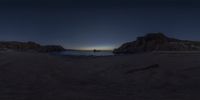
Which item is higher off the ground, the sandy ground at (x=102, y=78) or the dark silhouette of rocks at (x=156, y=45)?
the dark silhouette of rocks at (x=156, y=45)

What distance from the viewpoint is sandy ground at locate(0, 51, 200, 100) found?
7.75m

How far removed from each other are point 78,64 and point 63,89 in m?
4.98

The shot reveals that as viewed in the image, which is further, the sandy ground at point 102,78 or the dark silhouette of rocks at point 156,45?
the dark silhouette of rocks at point 156,45

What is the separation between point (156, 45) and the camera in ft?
65.4

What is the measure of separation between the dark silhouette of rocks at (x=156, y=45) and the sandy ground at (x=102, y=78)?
4814mm

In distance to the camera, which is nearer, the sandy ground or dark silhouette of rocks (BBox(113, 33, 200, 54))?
the sandy ground

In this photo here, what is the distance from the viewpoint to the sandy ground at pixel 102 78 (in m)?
7.75

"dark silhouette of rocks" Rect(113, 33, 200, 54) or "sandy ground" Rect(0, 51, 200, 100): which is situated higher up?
"dark silhouette of rocks" Rect(113, 33, 200, 54)

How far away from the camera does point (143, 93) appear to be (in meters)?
7.98

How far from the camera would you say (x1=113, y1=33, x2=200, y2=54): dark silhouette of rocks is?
18.4 meters

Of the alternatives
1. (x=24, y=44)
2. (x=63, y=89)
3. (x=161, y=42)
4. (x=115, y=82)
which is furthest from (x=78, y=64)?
(x=24, y=44)

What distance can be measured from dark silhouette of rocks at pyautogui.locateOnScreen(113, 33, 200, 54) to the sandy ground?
190 inches

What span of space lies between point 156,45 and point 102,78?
10046 millimetres

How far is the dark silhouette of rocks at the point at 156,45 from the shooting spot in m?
18.4
